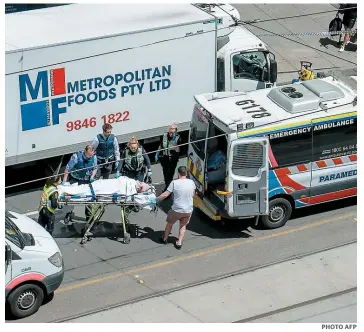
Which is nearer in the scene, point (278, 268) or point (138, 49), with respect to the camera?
point (278, 268)

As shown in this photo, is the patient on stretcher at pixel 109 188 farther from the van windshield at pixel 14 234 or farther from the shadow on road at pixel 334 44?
the shadow on road at pixel 334 44

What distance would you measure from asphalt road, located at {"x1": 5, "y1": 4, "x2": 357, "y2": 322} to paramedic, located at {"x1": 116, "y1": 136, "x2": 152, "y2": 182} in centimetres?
83

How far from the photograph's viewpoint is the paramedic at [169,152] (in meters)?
16.8

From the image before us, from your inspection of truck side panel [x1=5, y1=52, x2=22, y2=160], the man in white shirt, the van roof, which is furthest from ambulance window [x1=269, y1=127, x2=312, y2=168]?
truck side panel [x1=5, y1=52, x2=22, y2=160]

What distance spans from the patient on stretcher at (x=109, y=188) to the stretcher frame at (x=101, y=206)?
0.05m

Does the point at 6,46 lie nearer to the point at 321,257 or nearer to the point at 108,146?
the point at 108,146

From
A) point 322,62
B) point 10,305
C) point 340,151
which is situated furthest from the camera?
point 322,62

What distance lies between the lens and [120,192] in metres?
14.9

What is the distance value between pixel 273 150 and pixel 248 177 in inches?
24.8

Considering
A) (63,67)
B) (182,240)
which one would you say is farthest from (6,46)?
(182,240)

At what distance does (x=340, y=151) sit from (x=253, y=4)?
1122 cm

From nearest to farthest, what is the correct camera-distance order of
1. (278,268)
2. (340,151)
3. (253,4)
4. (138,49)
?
(278,268)
(340,151)
(138,49)
(253,4)

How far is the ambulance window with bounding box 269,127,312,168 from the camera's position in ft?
50.3

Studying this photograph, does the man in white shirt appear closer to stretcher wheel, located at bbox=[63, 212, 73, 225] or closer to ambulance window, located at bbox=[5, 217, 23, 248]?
stretcher wheel, located at bbox=[63, 212, 73, 225]
